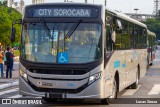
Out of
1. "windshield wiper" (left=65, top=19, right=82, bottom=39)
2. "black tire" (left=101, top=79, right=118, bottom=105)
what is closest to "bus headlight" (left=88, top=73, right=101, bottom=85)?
"windshield wiper" (left=65, top=19, right=82, bottom=39)

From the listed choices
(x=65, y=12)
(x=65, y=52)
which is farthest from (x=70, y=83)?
(x=65, y=12)

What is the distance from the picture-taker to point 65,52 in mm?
11922

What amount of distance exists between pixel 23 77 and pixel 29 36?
44.3 inches

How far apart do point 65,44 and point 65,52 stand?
224 millimetres

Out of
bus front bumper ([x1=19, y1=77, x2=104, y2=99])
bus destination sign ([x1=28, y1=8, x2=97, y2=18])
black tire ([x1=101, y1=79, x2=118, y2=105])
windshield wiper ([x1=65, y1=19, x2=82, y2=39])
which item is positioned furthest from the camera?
black tire ([x1=101, y1=79, x2=118, y2=105])

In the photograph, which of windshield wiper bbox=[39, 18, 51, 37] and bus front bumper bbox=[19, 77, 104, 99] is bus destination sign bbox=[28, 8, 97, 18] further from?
bus front bumper bbox=[19, 77, 104, 99]

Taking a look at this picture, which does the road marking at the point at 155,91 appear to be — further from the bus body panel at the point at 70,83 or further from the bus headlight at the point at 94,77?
the bus headlight at the point at 94,77

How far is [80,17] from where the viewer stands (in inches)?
479

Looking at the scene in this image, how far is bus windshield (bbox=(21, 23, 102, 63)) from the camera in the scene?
11.9 metres

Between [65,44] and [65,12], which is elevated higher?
[65,12]

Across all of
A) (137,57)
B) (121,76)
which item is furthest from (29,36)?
(137,57)

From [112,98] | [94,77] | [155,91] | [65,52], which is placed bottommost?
[155,91]

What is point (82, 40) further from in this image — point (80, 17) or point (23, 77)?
point (23, 77)

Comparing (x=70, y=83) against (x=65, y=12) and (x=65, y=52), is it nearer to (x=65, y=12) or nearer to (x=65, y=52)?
(x=65, y=52)
